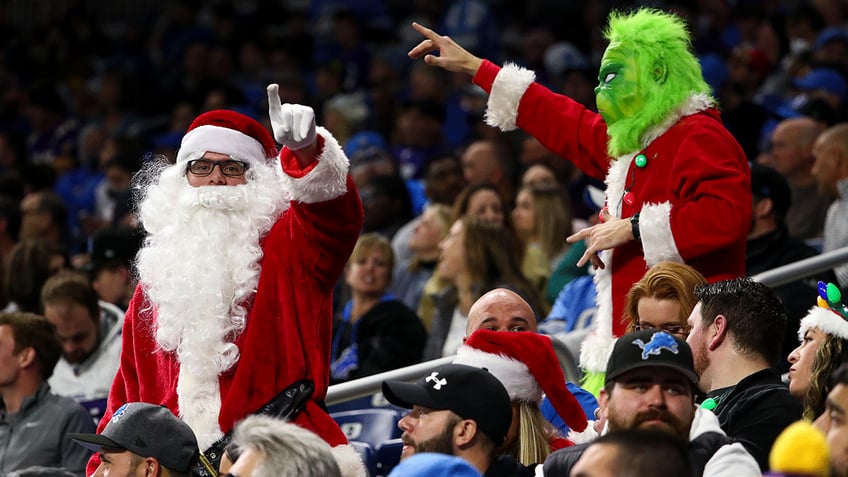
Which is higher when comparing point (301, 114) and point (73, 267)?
point (301, 114)

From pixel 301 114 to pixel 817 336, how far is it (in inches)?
76.1

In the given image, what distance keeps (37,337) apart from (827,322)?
150 inches

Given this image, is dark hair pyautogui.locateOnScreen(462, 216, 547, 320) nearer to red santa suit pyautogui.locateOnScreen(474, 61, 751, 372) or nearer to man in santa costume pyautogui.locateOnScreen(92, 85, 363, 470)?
red santa suit pyautogui.locateOnScreen(474, 61, 751, 372)

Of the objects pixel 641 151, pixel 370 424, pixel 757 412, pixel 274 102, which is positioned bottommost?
pixel 370 424

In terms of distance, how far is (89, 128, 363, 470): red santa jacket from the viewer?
197 inches

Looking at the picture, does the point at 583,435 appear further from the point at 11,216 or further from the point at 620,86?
the point at 11,216

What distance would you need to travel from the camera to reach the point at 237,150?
5.40m

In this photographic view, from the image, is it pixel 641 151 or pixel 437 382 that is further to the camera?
pixel 641 151

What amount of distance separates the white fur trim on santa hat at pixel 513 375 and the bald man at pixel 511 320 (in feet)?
1.39

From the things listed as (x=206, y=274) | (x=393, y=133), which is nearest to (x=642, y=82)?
(x=206, y=274)

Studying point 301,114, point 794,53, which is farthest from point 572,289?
point 794,53

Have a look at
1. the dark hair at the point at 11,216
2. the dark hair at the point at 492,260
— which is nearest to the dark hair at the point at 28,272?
the dark hair at the point at 11,216

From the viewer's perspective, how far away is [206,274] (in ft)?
17.5

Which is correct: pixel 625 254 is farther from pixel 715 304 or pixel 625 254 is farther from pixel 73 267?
pixel 73 267
